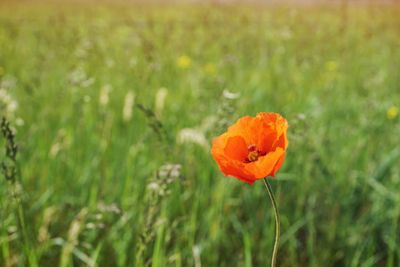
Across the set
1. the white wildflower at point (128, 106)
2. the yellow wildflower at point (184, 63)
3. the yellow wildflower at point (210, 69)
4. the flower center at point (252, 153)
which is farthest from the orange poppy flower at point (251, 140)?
the yellow wildflower at point (184, 63)

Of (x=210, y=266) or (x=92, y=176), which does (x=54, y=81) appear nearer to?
(x=92, y=176)

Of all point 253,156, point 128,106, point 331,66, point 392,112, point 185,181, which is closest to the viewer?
point 253,156

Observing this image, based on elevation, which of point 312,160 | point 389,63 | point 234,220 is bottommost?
point 389,63

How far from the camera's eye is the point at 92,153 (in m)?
2.50

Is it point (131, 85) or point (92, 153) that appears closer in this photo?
point (92, 153)

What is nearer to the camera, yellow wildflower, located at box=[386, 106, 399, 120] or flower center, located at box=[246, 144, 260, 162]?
flower center, located at box=[246, 144, 260, 162]

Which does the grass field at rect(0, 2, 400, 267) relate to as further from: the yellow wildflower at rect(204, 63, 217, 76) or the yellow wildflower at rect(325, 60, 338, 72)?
the yellow wildflower at rect(325, 60, 338, 72)

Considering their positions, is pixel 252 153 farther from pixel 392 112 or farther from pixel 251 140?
pixel 392 112

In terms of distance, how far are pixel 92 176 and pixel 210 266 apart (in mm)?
701

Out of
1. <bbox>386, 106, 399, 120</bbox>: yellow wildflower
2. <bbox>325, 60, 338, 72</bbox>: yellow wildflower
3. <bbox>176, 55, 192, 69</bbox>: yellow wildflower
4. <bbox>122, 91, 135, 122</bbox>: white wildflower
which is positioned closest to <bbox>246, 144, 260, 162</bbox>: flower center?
<bbox>122, 91, 135, 122</bbox>: white wildflower

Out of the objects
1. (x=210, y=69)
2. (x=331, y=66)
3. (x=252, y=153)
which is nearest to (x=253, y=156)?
(x=252, y=153)

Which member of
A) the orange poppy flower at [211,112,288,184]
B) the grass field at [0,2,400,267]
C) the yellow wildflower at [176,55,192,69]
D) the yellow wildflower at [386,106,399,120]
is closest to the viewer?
the orange poppy flower at [211,112,288,184]

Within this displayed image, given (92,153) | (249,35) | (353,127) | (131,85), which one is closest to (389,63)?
(249,35)

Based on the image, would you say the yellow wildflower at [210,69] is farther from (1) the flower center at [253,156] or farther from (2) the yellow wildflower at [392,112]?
(1) the flower center at [253,156]
